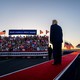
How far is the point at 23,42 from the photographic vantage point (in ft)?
163

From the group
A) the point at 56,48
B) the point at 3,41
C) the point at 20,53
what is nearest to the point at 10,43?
the point at 3,41

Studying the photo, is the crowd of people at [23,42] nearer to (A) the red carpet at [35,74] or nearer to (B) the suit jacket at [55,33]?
(B) the suit jacket at [55,33]

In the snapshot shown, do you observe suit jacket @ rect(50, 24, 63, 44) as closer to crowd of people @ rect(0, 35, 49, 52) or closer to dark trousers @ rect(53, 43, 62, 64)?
dark trousers @ rect(53, 43, 62, 64)

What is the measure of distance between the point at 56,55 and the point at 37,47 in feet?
116

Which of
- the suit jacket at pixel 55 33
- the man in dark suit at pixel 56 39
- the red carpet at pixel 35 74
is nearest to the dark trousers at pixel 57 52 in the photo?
the man in dark suit at pixel 56 39

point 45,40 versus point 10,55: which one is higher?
point 45,40

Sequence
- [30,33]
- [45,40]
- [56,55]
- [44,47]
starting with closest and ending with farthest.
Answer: [56,55] → [44,47] → [45,40] → [30,33]

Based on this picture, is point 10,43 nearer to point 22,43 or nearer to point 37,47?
point 22,43

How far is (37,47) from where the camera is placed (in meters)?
45.9

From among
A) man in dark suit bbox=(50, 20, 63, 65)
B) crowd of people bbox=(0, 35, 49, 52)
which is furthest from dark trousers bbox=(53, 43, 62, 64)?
crowd of people bbox=(0, 35, 49, 52)

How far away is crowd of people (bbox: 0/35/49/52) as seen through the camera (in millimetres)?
47312

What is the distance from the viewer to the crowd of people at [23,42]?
4731cm

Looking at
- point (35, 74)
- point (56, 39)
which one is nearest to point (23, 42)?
point (56, 39)

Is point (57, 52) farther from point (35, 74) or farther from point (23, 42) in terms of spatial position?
point (23, 42)
